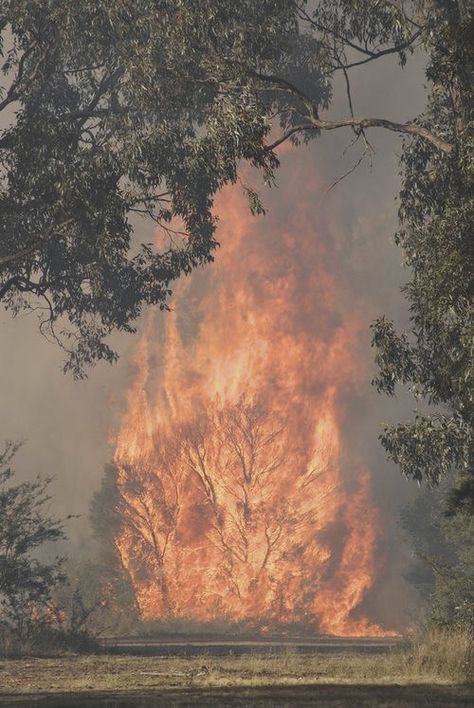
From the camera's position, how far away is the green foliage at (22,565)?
2564cm

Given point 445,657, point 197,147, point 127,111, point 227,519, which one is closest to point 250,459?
point 227,519

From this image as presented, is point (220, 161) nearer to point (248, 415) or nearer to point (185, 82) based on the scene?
point (185, 82)

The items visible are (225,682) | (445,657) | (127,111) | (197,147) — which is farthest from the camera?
(127,111)

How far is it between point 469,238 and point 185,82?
14.7m

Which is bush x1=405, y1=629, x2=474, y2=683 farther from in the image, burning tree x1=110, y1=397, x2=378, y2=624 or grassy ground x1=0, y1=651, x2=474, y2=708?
burning tree x1=110, y1=397, x2=378, y2=624

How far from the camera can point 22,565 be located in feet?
85.2

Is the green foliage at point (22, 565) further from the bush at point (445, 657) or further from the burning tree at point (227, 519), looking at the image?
the burning tree at point (227, 519)

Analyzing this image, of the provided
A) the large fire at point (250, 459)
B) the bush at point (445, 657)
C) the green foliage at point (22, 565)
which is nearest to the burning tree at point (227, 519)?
the large fire at point (250, 459)

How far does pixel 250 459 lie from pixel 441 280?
1144 inches

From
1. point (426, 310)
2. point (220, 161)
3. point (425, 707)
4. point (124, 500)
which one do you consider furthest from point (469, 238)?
point (124, 500)

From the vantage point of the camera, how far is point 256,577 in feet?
143

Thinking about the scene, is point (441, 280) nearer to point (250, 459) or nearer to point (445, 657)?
point (445, 657)

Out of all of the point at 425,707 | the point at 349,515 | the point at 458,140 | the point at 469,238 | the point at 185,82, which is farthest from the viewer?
the point at 349,515

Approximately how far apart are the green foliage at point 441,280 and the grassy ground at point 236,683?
12.8 ft
